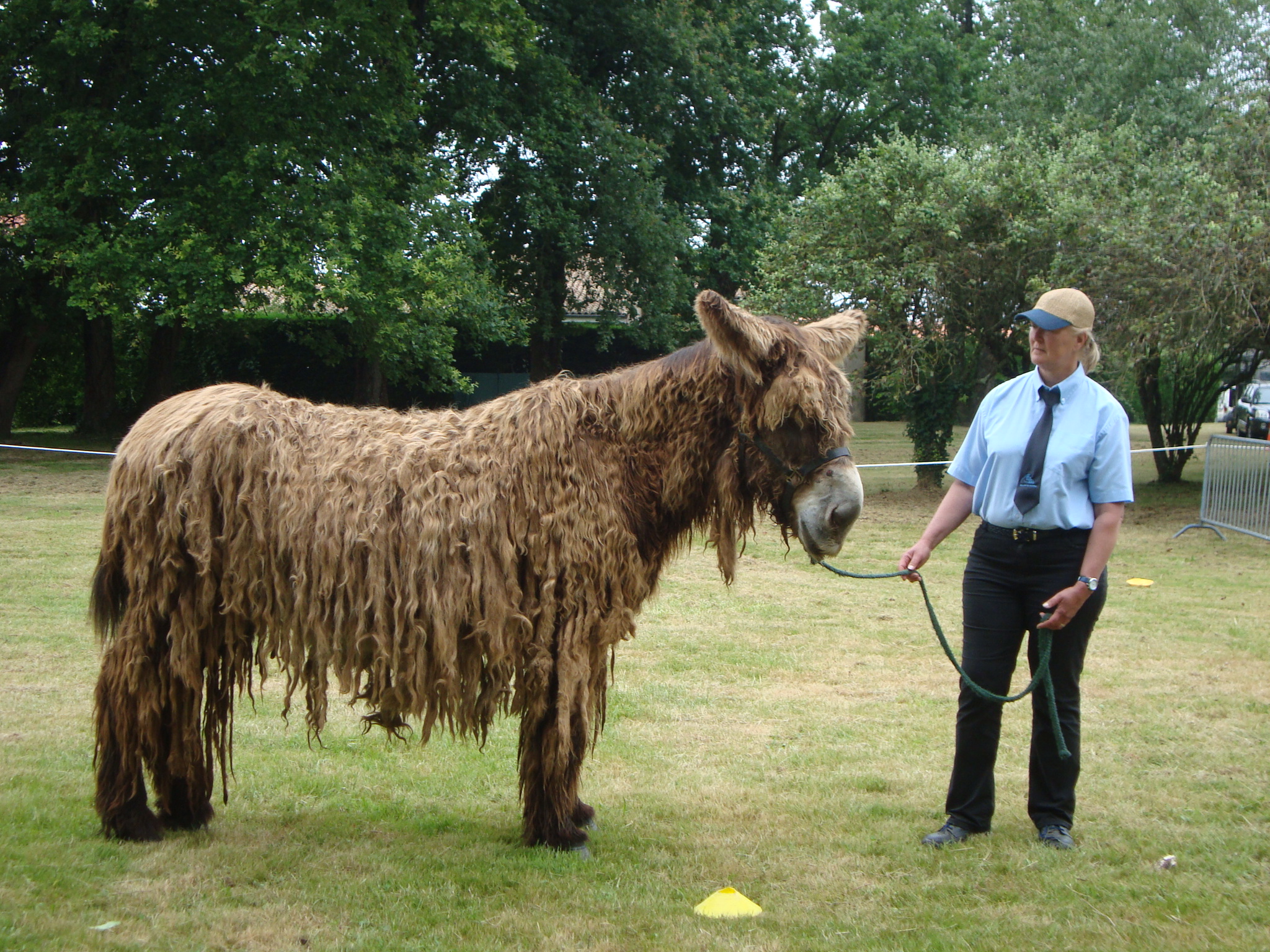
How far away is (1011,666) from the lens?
15.3ft

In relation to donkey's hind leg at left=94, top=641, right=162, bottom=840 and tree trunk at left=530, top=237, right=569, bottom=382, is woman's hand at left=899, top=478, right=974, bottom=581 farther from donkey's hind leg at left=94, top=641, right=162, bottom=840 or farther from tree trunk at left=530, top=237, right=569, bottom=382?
tree trunk at left=530, top=237, right=569, bottom=382

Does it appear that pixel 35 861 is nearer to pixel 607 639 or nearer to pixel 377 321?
pixel 607 639

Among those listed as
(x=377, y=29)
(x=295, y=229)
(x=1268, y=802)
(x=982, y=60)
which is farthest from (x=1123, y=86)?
(x=1268, y=802)

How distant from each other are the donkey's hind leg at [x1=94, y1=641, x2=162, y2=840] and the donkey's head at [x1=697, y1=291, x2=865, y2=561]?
8.37 ft

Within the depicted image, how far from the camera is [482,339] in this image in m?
26.4

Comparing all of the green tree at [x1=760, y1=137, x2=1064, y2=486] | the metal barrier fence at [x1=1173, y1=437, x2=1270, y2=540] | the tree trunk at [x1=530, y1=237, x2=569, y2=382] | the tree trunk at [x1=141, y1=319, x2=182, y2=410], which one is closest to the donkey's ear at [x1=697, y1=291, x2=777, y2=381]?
the metal barrier fence at [x1=1173, y1=437, x2=1270, y2=540]

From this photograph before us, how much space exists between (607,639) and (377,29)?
1847cm

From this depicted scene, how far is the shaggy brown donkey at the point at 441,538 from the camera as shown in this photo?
411cm

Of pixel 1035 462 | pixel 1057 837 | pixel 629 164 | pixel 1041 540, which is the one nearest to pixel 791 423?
pixel 1035 462

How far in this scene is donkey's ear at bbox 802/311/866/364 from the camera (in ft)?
14.4

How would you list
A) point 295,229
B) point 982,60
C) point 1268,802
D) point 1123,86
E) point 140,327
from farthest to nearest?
point 982,60, point 1123,86, point 140,327, point 295,229, point 1268,802

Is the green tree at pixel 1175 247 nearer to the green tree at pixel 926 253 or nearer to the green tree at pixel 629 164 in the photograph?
the green tree at pixel 926 253

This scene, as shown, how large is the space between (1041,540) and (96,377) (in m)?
24.3

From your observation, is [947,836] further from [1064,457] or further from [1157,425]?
[1157,425]
